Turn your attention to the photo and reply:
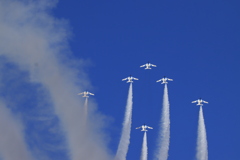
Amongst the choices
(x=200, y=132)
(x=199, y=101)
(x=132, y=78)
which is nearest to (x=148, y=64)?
(x=132, y=78)

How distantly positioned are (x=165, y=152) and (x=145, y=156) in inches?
152

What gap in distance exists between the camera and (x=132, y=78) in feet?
342

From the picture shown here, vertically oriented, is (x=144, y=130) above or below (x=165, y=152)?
above

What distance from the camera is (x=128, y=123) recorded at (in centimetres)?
9356

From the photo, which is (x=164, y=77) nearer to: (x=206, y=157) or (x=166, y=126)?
(x=166, y=126)

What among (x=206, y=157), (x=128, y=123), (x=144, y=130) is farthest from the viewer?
(x=144, y=130)

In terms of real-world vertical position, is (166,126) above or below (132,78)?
below

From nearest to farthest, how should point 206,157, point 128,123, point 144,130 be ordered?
point 206,157, point 128,123, point 144,130

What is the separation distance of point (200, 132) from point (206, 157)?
5.39 metres

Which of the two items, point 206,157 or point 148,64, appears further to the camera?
point 148,64

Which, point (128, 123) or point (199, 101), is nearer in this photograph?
point (128, 123)

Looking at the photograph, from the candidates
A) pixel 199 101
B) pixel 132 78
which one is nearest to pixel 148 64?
pixel 132 78

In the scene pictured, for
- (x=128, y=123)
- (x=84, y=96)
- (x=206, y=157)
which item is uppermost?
(x=84, y=96)

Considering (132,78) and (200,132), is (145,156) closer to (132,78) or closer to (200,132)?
(200,132)
